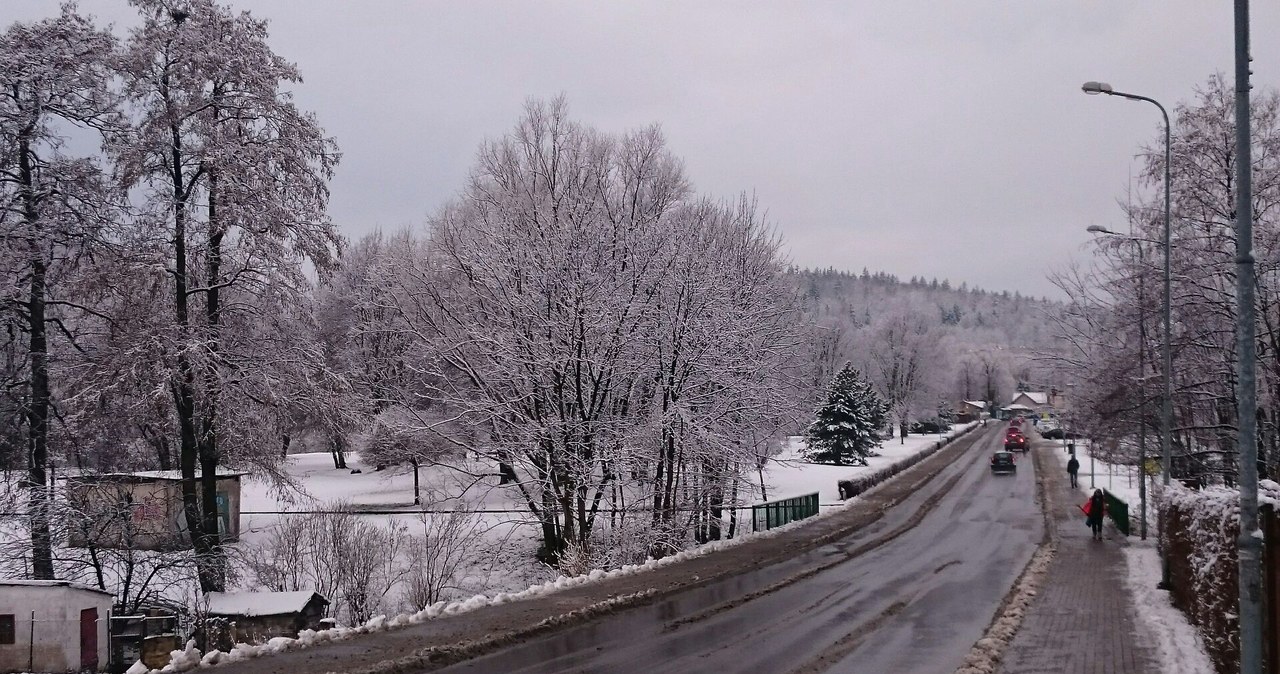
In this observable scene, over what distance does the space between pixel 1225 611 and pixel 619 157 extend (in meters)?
23.8

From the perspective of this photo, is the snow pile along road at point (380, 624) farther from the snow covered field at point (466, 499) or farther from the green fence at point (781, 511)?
the green fence at point (781, 511)

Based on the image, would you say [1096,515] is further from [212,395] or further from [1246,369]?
[212,395]

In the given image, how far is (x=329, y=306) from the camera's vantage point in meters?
52.4

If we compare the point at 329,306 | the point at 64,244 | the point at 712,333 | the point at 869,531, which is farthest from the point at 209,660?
the point at 329,306

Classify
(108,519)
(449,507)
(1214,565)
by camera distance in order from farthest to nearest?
(449,507) → (108,519) → (1214,565)

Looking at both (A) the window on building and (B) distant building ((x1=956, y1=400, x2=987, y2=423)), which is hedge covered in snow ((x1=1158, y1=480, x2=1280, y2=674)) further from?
(B) distant building ((x1=956, y1=400, x2=987, y2=423))

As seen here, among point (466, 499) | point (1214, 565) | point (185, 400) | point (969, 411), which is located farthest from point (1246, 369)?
point (969, 411)

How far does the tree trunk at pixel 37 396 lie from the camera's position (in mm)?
17469

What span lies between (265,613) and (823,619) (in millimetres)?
A: 10008

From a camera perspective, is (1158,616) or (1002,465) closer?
(1158,616)

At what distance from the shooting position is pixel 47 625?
1556 centimetres

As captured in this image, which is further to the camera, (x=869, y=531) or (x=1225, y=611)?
(x=869, y=531)

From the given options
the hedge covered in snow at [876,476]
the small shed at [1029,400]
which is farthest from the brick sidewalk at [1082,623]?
the small shed at [1029,400]

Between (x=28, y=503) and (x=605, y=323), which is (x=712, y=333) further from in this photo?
(x=28, y=503)
